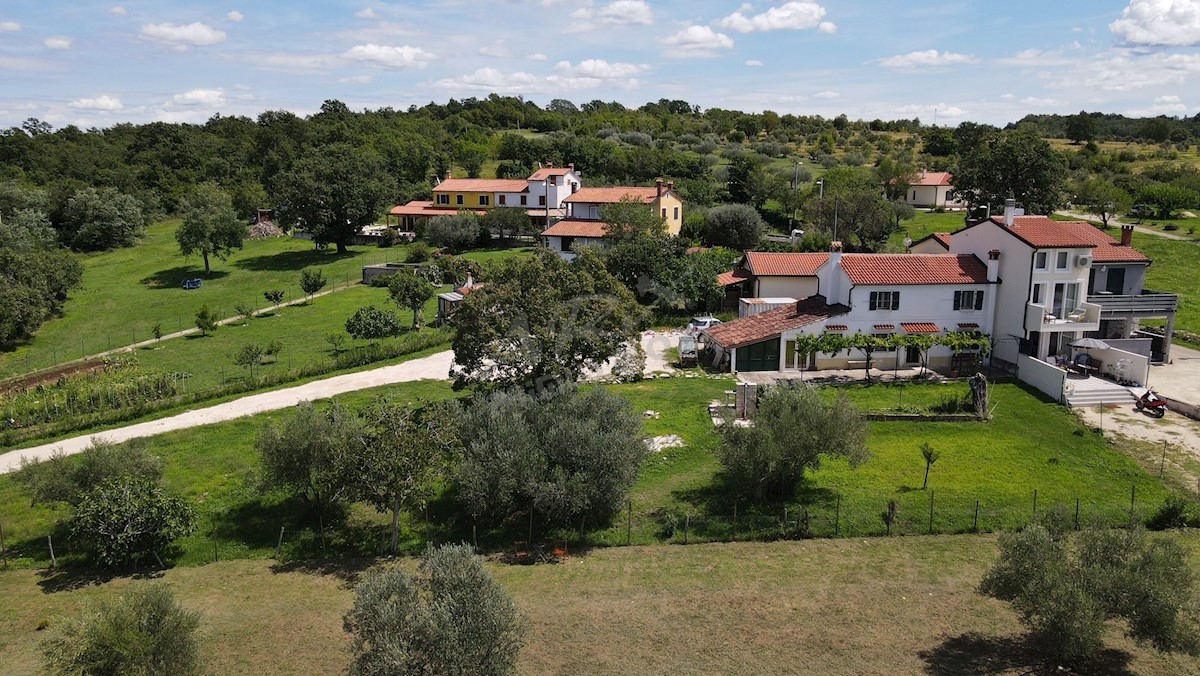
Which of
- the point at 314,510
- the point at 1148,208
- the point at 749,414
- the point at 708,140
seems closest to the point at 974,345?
the point at 749,414

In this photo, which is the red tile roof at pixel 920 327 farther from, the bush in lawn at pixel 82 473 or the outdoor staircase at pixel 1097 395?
the bush in lawn at pixel 82 473

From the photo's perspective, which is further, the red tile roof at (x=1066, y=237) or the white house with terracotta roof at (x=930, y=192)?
the white house with terracotta roof at (x=930, y=192)

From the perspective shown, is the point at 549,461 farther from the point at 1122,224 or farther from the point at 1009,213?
the point at 1122,224

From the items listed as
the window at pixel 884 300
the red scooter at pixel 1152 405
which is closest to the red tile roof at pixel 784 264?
the window at pixel 884 300

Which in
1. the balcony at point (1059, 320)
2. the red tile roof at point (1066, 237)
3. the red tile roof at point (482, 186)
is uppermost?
the red tile roof at point (482, 186)

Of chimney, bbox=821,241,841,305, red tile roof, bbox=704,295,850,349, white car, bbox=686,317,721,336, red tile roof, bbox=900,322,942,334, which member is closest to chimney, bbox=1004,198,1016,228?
red tile roof, bbox=900,322,942,334

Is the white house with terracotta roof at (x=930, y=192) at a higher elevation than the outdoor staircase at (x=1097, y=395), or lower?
higher

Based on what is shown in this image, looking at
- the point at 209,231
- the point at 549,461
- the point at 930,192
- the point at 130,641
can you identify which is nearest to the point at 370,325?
the point at 549,461
